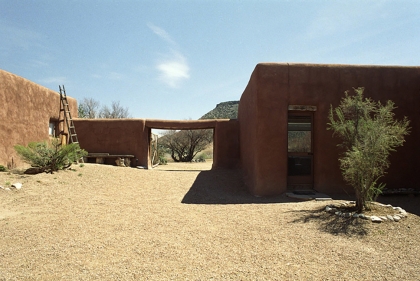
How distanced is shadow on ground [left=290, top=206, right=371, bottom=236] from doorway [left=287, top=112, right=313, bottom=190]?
2.30 meters

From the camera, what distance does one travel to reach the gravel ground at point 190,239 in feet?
10.4

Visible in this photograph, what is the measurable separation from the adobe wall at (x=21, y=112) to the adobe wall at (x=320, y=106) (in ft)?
27.9

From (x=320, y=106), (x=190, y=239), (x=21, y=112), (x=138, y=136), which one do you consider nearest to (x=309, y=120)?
(x=320, y=106)

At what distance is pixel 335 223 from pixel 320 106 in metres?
3.94

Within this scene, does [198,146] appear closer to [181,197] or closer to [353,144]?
[181,197]

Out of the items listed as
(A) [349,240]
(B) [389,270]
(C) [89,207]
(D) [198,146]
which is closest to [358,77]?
(A) [349,240]

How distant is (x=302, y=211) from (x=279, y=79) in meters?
3.82

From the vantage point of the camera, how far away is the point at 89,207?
596 centimetres

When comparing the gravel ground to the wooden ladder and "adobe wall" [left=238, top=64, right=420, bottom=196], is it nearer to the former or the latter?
"adobe wall" [left=238, top=64, right=420, bottom=196]

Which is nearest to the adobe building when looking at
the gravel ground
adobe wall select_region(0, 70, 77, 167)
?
adobe wall select_region(0, 70, 77, 167)

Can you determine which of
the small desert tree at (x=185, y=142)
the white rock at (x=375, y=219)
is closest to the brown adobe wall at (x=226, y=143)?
the white rock at (x=375, y=219)

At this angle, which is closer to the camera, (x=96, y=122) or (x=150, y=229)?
(x=150, y=229)

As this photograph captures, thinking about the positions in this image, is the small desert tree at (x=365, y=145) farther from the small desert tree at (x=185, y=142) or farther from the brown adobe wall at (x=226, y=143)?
the small desert tree at (x=185, y=142)

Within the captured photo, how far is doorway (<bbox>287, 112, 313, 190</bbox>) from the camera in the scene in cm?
778
